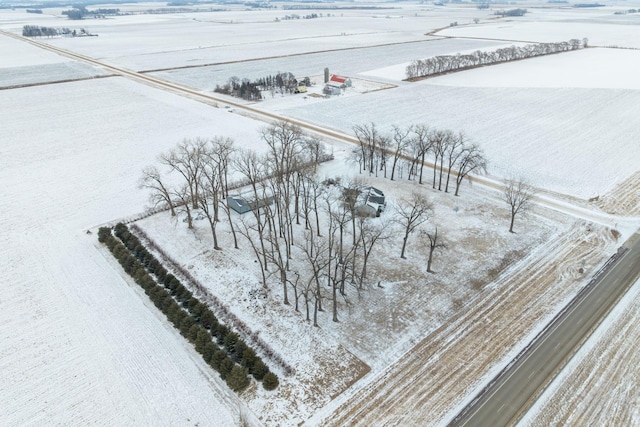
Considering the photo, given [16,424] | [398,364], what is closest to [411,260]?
[398,364]

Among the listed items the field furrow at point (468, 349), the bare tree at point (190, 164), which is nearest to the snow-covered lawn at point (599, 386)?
the field furrow at point (468, 349)

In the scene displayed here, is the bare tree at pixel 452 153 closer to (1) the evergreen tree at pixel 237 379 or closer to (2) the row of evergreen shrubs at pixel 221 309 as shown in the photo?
(2) the row of evergreen shrubs at pixel 221 309

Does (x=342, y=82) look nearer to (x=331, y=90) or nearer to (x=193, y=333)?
(x=331, y=90)

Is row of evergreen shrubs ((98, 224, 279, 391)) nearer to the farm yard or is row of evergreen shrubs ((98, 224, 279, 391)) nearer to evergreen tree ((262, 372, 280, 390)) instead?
evergreen tree ((262, 372, 280, 390))

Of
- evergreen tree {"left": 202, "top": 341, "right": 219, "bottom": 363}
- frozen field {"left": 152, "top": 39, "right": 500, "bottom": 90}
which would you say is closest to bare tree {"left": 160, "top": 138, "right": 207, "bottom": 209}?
evergreen tree {"left": 202, "top": 341, "right": 219, "bottom": 363}

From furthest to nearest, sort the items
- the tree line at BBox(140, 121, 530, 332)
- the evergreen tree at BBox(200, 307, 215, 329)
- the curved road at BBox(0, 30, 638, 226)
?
the curved road at BBox(0, 30, 638, 226), the tree line at BBox(140, 121, 530, 332), the evergreen tree at BBox(200, 307, 215, 329)

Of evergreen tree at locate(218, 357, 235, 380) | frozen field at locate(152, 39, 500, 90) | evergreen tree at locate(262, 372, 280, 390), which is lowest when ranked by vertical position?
evergreen tree at locate(262, 372, 280, 390)

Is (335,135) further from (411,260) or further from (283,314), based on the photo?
(283,314)

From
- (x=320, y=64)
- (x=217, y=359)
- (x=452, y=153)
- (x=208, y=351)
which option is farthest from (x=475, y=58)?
(x=217, y=359)
